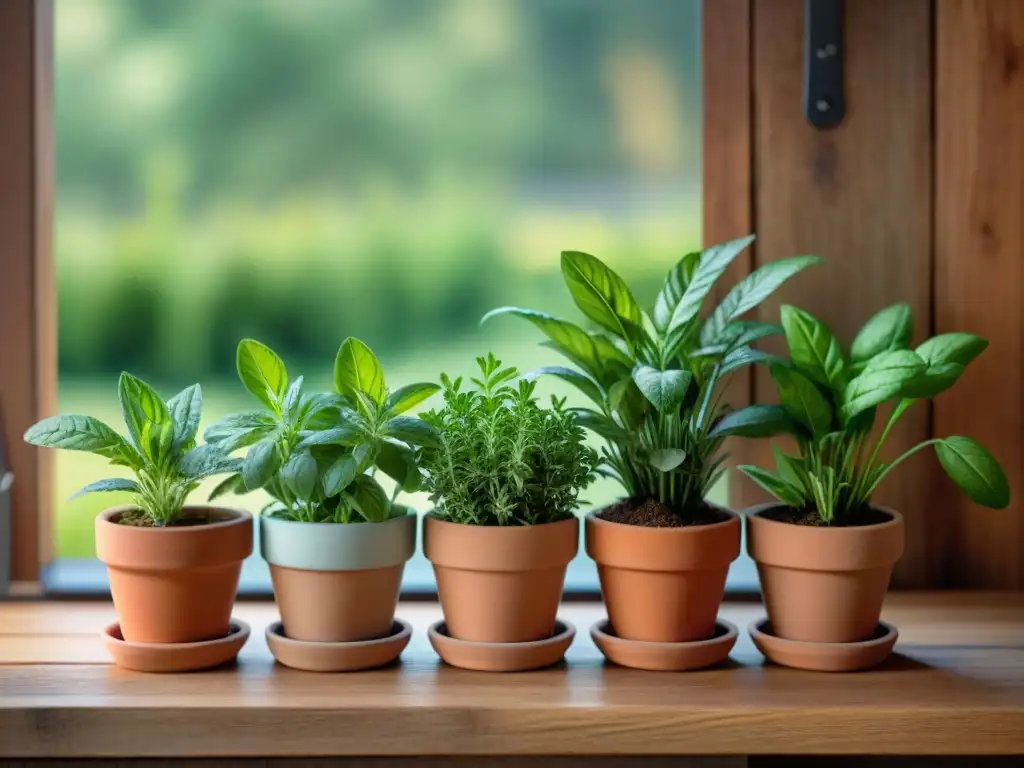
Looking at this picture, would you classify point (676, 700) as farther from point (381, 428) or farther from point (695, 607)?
point (381, 428)

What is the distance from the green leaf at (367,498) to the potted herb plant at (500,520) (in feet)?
0.18

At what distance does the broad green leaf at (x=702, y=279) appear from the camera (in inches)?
49.0

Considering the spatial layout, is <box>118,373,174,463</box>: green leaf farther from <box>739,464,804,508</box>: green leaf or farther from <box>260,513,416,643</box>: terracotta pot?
<box>739,464,804,508</box>: green leaf

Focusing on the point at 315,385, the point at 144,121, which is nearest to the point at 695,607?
the point at 315,385

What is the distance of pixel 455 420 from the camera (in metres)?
1.24

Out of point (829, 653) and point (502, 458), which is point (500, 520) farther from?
point (829, 653)

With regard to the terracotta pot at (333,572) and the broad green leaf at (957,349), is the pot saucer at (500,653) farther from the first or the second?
the broad green leaf at (957,349)

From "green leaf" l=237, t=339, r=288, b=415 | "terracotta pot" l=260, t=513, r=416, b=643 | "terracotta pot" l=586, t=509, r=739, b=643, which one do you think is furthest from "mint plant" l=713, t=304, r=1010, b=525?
"green leaf" l=237, t=339, r=288, b=415

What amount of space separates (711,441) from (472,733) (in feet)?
1.43

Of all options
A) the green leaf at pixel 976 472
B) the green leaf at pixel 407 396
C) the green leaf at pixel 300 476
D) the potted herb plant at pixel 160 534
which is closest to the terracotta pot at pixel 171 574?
the potted herb plant at pixel 160 534

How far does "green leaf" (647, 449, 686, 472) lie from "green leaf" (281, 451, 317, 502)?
15.0 inches

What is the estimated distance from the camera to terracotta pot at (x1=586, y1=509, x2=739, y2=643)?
3.98ft

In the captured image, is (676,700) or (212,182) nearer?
(676,700)

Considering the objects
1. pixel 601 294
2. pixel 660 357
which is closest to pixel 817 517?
pixel 660 357
